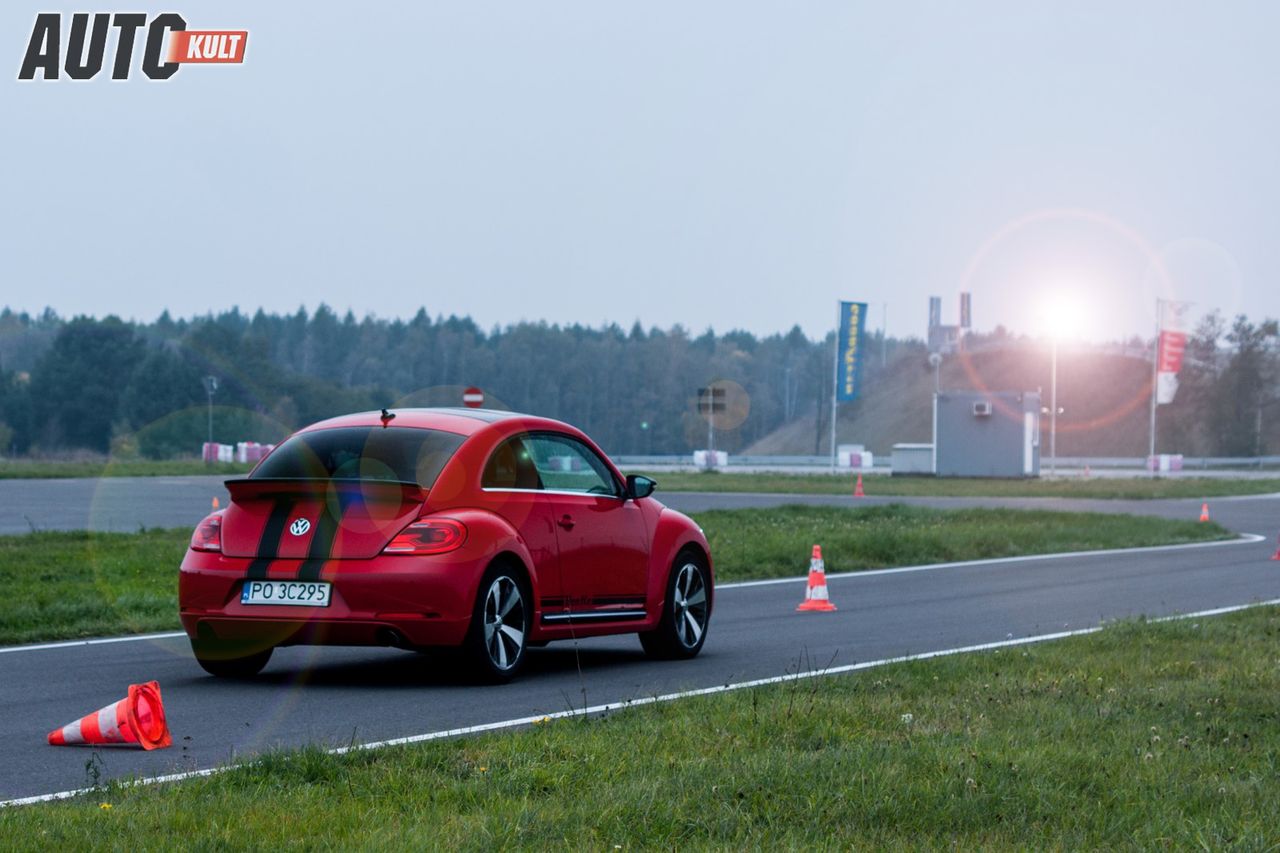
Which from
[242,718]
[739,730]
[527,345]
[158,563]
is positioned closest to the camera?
[739,730]

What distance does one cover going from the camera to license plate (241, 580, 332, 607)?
9.16m

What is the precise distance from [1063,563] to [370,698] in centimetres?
1432

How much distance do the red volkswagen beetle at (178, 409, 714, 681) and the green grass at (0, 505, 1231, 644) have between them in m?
3.37

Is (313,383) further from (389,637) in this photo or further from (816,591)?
(389,637)

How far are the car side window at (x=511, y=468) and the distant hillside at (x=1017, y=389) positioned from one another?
120 meters

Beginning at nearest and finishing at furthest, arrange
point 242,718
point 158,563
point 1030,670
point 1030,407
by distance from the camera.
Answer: point 242,718, point 1030,670, point 158,563, point 1030,407

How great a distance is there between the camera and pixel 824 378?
185875 mm

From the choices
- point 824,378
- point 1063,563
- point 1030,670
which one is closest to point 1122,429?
point 824,378

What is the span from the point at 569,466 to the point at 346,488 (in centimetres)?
173

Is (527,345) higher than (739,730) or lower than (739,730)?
higher

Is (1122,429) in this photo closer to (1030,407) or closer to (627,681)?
(1030,407)

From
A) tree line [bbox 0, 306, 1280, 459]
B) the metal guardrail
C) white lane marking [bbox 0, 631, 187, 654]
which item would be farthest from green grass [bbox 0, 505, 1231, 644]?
tree line [bbox 0, 306, 1280, 459]

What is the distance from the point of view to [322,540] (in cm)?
923

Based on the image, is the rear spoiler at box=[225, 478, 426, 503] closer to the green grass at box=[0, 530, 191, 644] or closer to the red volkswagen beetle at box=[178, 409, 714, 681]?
the red volkswagen beetle at box=[178, 409, 714, 681]
